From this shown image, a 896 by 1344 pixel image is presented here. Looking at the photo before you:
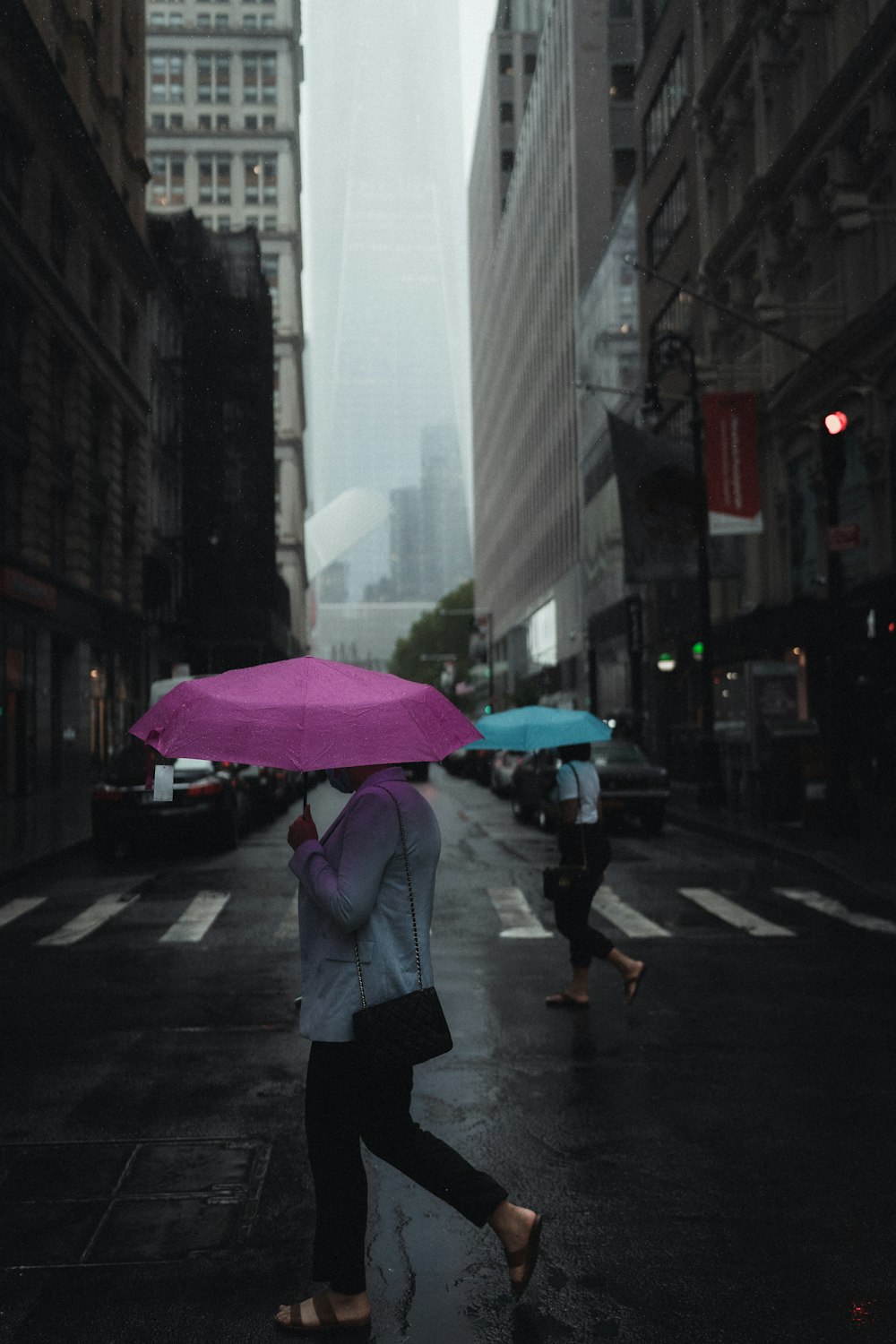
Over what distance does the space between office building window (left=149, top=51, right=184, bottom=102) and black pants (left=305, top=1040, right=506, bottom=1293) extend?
121 m

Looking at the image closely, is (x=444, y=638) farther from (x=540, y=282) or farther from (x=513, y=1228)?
(x=513, y=1228)

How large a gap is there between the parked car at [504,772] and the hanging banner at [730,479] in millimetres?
9142

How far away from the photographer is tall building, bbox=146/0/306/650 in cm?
11119

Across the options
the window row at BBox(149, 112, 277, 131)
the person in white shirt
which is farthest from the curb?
the window row at BBox(149, 112, 277, 131)

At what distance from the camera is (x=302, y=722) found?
12.6ft

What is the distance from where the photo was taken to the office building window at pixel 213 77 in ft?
373

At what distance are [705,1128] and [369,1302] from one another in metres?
2.37

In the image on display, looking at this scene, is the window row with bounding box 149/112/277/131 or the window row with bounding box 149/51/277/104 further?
the window row with bounding box 149/51/277/104

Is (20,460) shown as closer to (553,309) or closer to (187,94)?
(553,309)

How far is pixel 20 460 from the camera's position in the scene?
1268 inches

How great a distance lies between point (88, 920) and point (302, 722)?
998cm

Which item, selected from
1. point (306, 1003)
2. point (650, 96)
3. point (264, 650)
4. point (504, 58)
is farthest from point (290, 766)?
point (504, 58)

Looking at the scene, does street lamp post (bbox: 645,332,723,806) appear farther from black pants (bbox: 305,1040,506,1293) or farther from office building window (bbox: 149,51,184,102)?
office building window (bbox: 149,51,184,102)

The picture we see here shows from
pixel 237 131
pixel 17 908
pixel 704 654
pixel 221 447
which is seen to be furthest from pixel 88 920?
pixel 237 131
